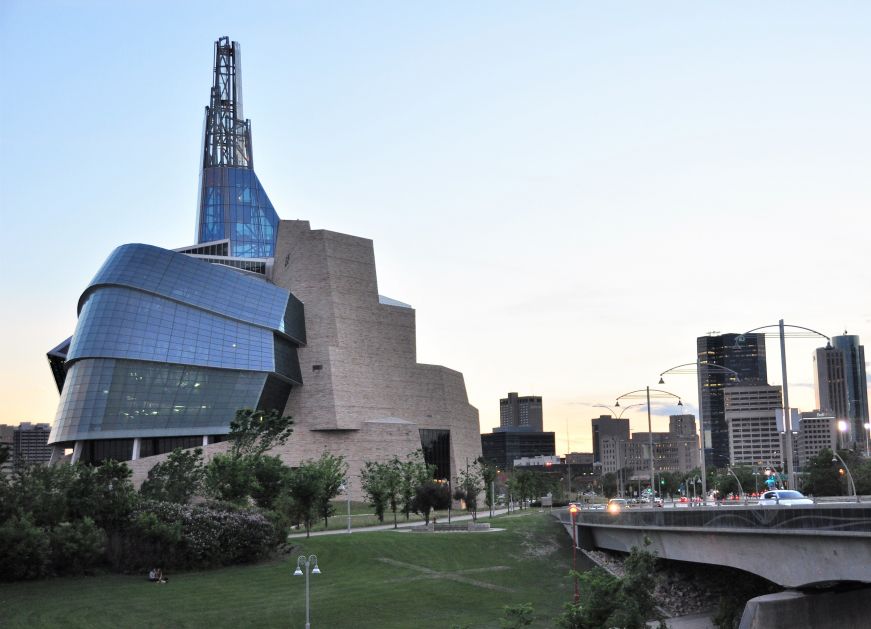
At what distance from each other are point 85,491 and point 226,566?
34.7ft

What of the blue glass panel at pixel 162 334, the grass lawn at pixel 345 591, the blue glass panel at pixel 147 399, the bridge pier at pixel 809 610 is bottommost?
the grass lawn at pixel 345 591

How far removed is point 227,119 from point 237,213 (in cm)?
2379

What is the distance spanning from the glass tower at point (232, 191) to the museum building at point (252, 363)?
34214 millimetres

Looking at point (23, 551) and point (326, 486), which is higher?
point (326, 486)

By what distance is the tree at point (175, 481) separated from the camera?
66125mm

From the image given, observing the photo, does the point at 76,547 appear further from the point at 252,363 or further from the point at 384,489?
the point at 252,363

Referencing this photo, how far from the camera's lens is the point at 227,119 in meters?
182

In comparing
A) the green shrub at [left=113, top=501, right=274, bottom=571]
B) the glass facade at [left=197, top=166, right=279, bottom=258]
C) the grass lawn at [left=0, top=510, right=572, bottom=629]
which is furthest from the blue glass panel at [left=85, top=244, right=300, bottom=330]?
the green shrub at [left=113, top=501, right=274, bottom=571]

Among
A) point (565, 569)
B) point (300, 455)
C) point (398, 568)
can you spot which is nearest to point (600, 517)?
point (565, 569)

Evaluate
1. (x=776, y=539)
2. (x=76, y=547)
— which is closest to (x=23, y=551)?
(x=76, y=547)

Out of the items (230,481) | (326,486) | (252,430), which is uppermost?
(252,430)

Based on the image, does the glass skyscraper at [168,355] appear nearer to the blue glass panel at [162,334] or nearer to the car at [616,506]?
the blue glass panel at [162,334]

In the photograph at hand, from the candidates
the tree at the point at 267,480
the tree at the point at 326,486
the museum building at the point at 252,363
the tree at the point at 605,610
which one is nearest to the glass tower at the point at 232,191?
the museum building at the point at 252,363

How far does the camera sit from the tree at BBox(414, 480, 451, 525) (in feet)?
273
